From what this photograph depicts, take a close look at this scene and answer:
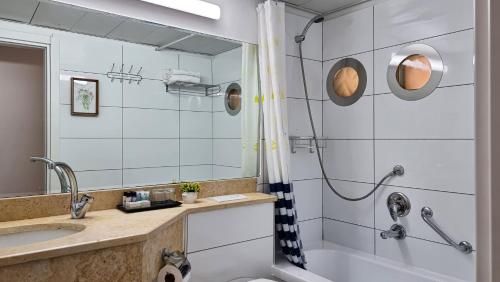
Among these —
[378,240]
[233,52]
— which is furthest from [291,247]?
[233,52]

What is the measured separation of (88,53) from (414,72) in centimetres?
187

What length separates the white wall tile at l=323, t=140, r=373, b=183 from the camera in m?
2.26

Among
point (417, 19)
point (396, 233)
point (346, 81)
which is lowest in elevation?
point (396, 233)

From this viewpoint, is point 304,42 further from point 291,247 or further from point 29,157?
point 29,157

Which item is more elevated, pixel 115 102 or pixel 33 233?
pixel 115 102

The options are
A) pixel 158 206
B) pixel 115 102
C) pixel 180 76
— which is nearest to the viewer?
pixel 158 206

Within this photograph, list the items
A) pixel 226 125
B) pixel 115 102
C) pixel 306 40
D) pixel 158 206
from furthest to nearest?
pixel 306 40 < pixel 226 125 < pixel 115 102 < pixel 158 206

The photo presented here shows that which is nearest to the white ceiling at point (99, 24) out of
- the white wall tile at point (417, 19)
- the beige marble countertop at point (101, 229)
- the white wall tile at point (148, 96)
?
the white wall tile at point (148, 96)

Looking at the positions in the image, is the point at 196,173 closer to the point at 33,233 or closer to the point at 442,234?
the point at 33,233

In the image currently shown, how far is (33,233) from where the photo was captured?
4.54ft

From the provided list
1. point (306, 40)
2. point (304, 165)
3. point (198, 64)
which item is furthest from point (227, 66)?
point (304, 165)

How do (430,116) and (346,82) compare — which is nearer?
(430,116)

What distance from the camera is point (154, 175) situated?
6.18ft

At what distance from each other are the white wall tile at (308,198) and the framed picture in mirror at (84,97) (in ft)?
4.64
